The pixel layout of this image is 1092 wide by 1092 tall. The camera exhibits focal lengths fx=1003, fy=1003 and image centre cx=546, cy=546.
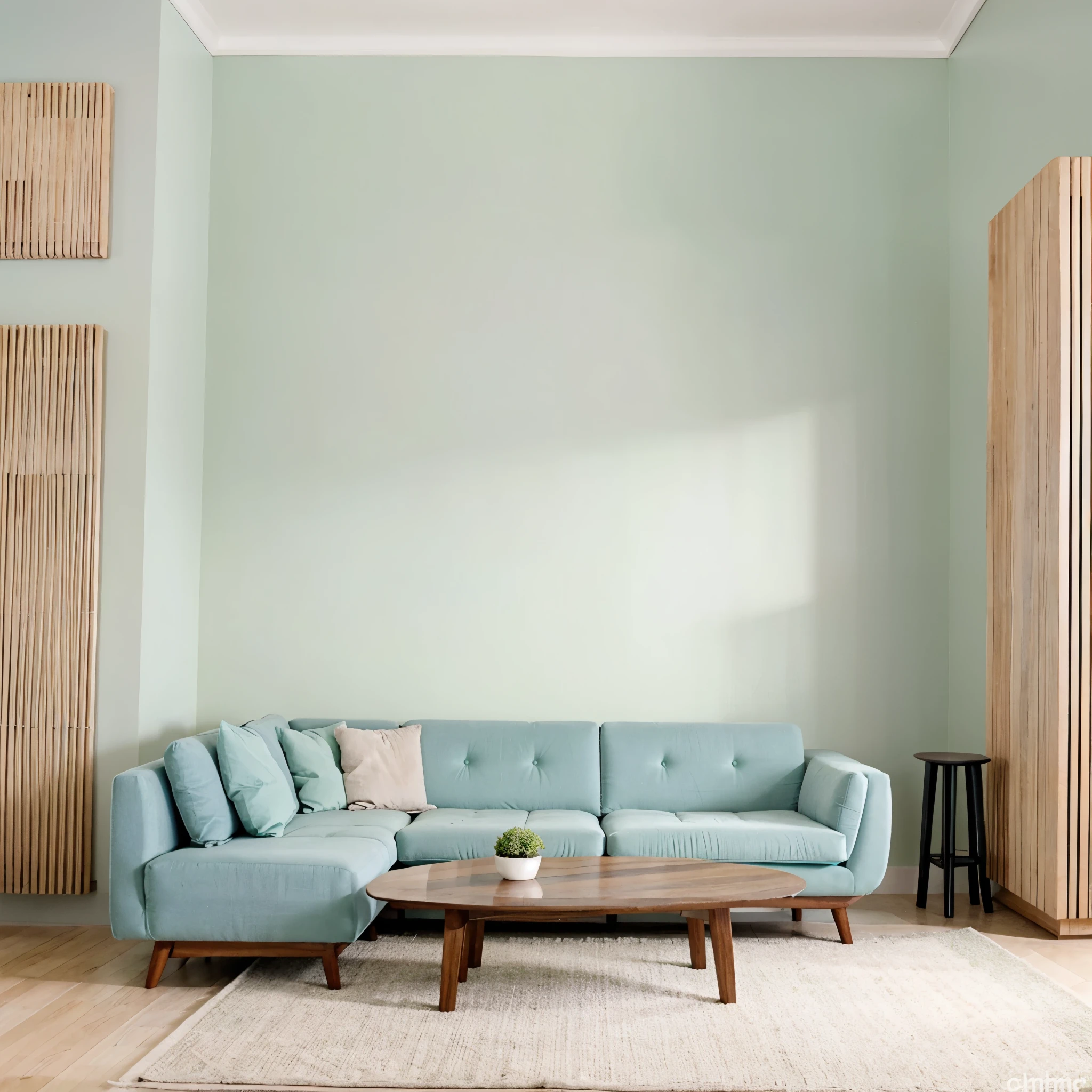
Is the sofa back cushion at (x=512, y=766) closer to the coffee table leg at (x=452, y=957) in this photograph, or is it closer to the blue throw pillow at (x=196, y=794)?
the blue throw pillow at (x=196, y=794)

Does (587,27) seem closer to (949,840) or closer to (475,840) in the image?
(475,840)

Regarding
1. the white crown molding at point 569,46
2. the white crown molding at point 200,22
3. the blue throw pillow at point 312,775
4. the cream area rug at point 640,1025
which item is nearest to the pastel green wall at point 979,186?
the white crown molding at point 569,46

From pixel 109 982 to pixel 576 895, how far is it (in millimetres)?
1665

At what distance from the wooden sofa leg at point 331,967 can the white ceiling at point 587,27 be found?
13.6 feet

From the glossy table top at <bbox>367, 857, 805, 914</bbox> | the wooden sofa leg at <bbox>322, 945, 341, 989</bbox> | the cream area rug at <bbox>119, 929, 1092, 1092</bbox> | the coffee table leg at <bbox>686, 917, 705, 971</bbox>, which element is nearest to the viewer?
the cream area rug at <bbox>119, 929, 1092, 1092</bbox>

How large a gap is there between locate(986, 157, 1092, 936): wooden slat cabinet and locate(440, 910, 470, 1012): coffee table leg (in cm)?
229

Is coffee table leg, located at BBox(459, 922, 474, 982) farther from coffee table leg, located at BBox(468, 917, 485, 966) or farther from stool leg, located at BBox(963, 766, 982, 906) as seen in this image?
stool leg, located at BBox(963, 766, 982, 906)

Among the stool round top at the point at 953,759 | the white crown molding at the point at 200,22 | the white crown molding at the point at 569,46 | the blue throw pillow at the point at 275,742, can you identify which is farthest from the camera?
the white crown molding at the point at 569,46

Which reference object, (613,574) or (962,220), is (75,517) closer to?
(613,574)

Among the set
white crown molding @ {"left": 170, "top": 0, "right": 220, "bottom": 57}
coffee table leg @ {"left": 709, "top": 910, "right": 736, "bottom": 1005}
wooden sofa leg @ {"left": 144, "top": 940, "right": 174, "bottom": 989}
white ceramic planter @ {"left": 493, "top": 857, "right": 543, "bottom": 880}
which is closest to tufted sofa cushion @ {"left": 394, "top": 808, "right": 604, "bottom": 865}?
white ceramic planter @ {"left": 493, "top": 857, "right": 543, "bottom": 880}

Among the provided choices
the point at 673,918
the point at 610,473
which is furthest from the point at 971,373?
the point at 673,918

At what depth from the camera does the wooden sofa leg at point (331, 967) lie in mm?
3299

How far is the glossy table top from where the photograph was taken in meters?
3.03

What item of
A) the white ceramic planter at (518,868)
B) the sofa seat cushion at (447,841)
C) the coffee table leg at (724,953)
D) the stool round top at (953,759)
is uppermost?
the stool round top at (953,759)
